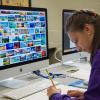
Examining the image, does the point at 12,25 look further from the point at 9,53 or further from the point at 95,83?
the point at 95,83

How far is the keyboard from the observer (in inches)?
54.6

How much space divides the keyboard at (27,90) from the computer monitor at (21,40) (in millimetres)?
118

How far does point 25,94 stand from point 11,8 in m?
0.56

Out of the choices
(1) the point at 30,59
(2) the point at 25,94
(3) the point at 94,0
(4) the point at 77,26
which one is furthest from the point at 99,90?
(3) the point at 94,0

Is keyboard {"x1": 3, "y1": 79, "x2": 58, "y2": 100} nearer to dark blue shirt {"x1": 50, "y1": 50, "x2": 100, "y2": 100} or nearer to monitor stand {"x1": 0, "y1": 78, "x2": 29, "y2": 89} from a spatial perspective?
monitor stand {"x1": 0, "y1": 78, "x2": 29, "y2": 89}

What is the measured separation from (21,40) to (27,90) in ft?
1.14

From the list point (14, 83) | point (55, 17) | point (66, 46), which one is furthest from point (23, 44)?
point (55, 17)

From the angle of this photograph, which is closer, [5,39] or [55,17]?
[5,39]

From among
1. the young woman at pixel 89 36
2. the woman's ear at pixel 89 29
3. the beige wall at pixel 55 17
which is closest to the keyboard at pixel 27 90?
the young woman at pixel 89 36

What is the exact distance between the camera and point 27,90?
1.50m

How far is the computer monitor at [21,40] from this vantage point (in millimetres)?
1521

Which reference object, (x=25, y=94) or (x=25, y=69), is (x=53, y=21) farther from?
(x=25, y=94)

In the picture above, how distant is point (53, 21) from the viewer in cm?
292

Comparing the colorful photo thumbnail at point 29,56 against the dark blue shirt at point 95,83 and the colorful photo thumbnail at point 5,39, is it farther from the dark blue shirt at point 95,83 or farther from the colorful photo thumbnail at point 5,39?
the dark blue shirt at point 95,83
